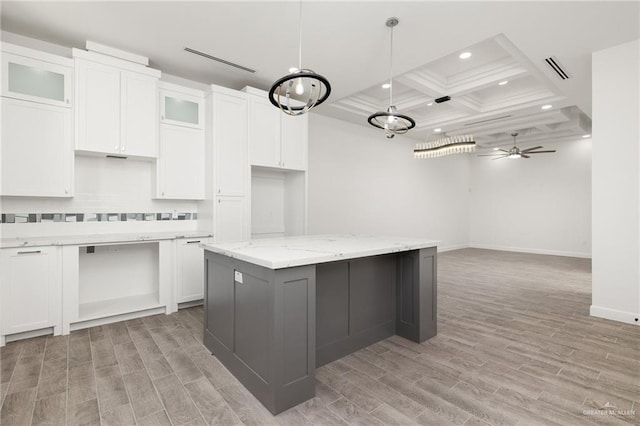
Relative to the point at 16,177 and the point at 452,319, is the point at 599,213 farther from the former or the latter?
the point at 16,177

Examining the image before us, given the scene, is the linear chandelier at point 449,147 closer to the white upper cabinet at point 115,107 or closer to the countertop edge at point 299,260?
the countertop edge at point 299,260

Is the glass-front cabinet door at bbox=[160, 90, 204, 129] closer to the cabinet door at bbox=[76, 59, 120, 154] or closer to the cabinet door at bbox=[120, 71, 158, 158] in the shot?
the cabinet door at bbox=[120, 71, 158, 158]

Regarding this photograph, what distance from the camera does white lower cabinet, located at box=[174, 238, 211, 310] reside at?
378 centimetres

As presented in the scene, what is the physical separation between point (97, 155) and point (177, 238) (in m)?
1.33

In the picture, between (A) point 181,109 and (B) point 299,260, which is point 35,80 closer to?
(A) point 181,109

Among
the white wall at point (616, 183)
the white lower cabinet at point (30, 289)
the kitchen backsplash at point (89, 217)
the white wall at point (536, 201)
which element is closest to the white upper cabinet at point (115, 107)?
the kitchen backsplash at point (89, 217)

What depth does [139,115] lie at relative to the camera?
11.9 ft

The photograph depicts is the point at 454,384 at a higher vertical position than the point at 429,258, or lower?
lower

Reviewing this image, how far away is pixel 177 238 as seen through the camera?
375 cm

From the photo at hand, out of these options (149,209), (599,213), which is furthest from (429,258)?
(149,209)

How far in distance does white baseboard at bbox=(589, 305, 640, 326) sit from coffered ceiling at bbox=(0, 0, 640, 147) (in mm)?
3027

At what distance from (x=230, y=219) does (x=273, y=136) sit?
139 cm

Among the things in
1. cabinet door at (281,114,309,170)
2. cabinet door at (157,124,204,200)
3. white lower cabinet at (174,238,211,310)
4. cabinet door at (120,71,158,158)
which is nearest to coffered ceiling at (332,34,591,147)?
cabinet door at (281,114,309,170)

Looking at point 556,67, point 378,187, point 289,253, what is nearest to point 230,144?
point 289,253
